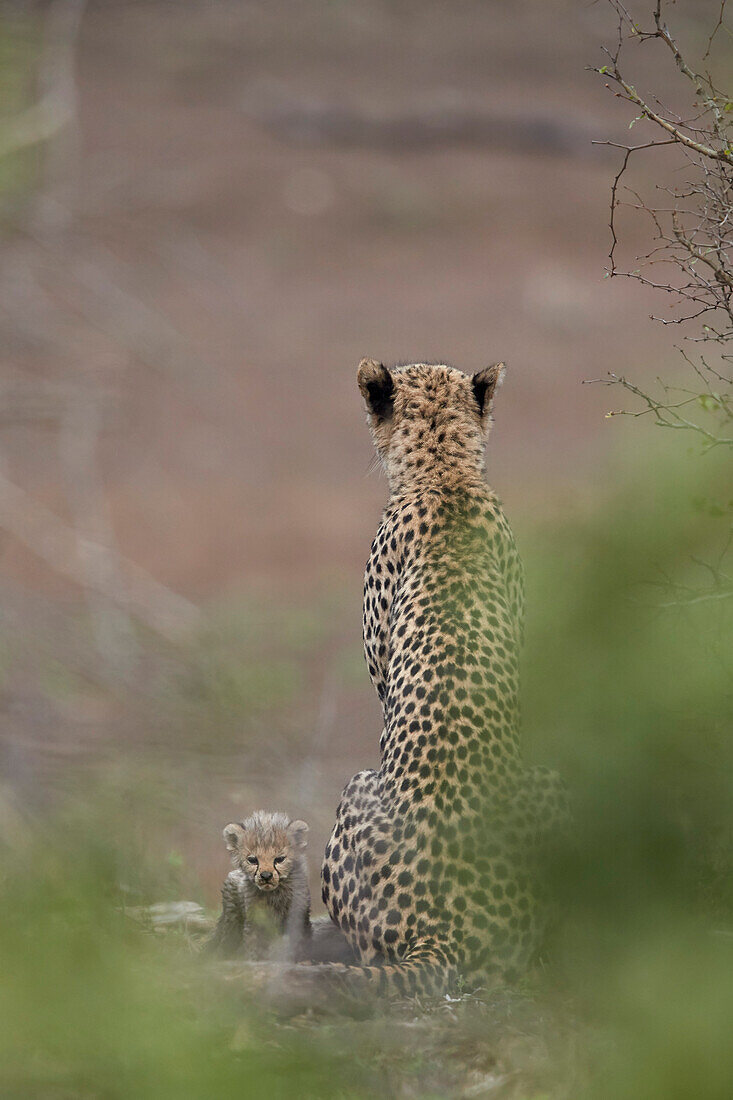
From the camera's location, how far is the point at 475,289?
17.7 metres

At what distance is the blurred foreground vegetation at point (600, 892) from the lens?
67 cm

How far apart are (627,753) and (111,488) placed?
13.1m

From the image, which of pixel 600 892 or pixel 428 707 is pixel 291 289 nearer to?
pixel 428 707

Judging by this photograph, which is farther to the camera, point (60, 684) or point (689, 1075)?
point (60, 684)

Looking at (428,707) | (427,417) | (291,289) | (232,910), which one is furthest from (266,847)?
(291,289)

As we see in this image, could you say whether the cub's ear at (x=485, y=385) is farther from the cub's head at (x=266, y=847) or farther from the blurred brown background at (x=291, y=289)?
the cub's head at (x=266, y=847)

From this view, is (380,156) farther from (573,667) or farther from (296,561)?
(573,667)

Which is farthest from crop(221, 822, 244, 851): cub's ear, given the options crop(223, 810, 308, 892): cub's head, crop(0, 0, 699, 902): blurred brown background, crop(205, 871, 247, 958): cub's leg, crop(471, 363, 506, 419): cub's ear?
crop(471, 363, 506, 419): cub's ear

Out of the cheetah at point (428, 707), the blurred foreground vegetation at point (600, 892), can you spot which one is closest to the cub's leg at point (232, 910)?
the cheetah at point (428, 707)

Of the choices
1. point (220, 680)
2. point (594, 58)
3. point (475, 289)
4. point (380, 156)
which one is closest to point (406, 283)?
point (475, 289)

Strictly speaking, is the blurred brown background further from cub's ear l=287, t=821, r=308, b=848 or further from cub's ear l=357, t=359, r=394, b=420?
cub's ear l=357, t=359, r=394, b=420

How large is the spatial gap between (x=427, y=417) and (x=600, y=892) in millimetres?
4106

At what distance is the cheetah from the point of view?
3.54 meters

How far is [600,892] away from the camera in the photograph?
746 mm
